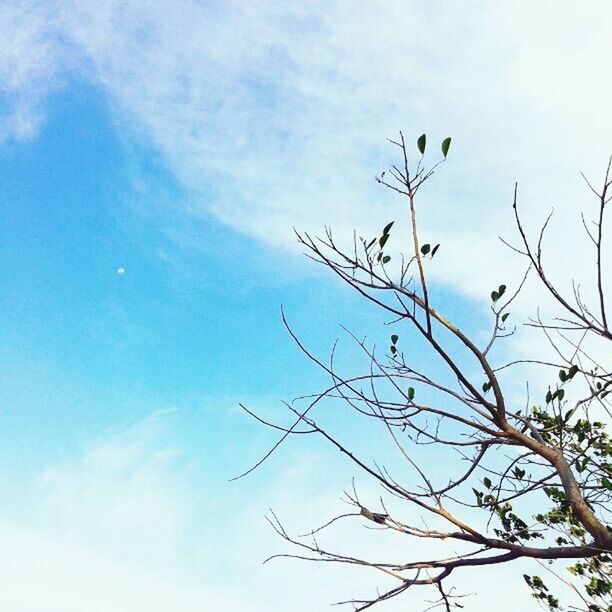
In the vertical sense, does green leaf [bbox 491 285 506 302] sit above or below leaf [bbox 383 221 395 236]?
below

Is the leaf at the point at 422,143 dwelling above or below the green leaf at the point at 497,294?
above

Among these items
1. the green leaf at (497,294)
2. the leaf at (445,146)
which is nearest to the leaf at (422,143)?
the leaf at (445,146)

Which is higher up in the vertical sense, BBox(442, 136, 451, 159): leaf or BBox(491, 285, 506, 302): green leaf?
BBox(442, 136, 451, 159): leaf

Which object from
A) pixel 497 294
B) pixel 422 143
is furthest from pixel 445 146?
pixel 497 294

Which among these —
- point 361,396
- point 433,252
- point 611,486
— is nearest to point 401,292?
point 433,252

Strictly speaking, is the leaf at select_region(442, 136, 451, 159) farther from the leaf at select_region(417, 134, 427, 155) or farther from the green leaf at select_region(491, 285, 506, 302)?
the green leaf at select_region(491, 285, 506, 302)

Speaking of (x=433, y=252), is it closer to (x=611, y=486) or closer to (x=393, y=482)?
(x=393, y=482)

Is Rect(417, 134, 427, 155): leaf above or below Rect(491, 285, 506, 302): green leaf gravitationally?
above

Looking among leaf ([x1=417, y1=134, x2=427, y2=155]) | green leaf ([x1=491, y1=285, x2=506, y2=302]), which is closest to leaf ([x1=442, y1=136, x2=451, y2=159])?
leaf ([x1=417, y1=134, x2=427, y2=155])

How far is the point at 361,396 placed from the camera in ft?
10.8

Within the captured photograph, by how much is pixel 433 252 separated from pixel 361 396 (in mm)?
849

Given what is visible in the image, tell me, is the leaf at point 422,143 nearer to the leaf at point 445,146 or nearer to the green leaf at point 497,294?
the leaf at point 445,146

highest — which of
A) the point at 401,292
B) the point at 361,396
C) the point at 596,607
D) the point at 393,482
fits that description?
the point at 401,292

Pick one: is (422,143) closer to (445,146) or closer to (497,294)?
(445,146)
